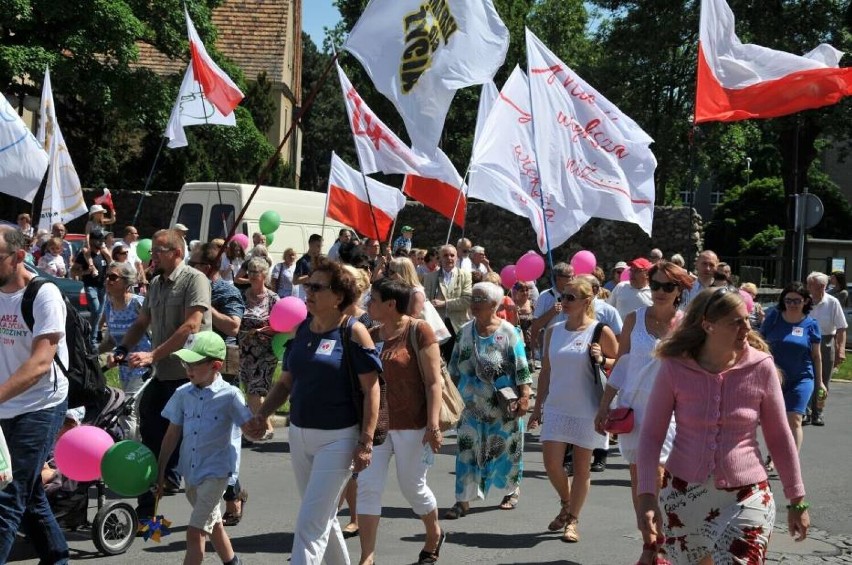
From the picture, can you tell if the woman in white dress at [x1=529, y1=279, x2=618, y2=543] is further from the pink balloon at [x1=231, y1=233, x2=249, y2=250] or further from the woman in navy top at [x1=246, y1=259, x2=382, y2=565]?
the pink balloon at [x1=231, y1=233, x2=249, y2=250]

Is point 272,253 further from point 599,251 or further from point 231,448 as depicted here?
point 231,448

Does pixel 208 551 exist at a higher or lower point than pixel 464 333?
lower

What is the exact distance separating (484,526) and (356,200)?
8917mm

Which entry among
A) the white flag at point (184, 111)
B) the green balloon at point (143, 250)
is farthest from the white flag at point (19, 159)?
the green balloon at point (143, 250)

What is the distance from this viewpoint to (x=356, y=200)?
54.6 feet

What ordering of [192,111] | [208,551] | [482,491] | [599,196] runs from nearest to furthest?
[208,551]
[482,491]
[599,196]
[192,111]

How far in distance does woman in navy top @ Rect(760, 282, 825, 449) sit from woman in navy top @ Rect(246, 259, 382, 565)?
5638 mm

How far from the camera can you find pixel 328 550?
590 centimetres

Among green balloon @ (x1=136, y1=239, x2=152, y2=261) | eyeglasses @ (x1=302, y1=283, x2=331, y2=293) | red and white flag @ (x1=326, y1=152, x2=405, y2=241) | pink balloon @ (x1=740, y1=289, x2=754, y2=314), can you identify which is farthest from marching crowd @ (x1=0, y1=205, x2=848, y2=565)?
green balloon @ (x1=136, y1=239, x2=152, y2=261)

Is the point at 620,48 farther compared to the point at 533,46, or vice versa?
the point at 620,48

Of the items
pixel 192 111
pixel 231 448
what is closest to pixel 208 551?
pixel 231 448

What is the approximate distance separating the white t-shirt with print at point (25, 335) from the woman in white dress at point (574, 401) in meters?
3.45

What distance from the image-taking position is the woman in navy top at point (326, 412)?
564 cm

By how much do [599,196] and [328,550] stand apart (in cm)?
653
